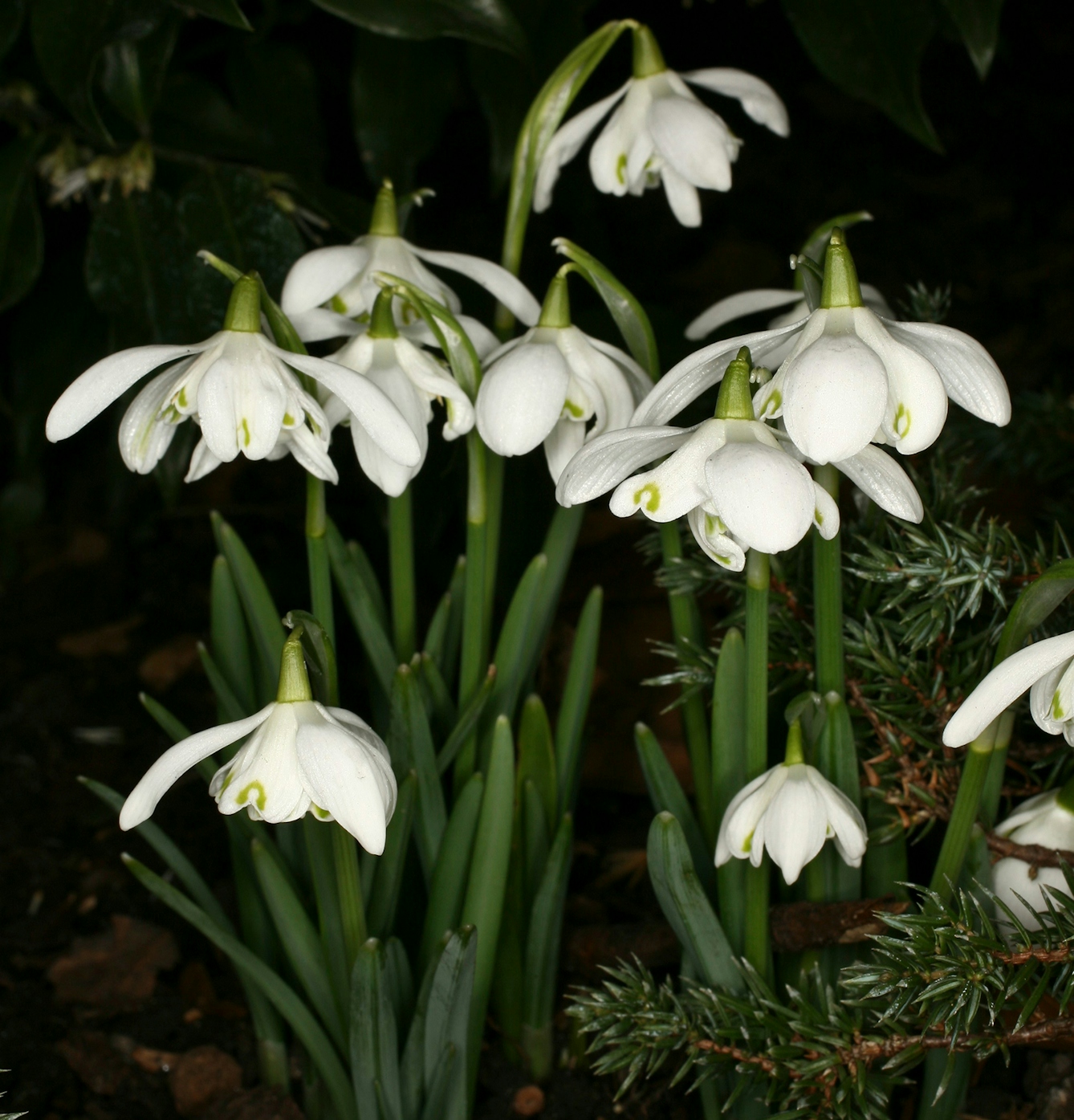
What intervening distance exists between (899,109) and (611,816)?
712mm

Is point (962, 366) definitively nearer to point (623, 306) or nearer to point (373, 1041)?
point (623, 306)

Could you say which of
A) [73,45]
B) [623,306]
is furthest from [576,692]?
[73,45]

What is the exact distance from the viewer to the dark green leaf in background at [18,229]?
1154mm

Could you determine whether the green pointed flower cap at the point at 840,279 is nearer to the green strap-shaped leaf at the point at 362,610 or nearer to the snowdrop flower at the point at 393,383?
the snowdrop flower at the point at 393,383

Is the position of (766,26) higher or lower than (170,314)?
higher

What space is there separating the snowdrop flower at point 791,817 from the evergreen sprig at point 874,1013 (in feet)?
0.18

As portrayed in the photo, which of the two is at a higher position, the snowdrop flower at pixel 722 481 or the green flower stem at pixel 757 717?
the snowdrop flower at pixel 722 481

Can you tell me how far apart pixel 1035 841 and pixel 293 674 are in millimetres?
451

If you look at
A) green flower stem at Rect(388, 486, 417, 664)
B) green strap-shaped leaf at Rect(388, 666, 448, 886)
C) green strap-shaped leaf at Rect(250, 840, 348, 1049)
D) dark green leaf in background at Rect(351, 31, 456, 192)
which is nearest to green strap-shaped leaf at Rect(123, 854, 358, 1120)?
green strap-shaped leaf at Rect(250, 840, 348, 1049)

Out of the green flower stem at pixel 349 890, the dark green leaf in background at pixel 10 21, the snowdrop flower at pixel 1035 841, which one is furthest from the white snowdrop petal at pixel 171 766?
the dark green leaf in background at pixel 10 21

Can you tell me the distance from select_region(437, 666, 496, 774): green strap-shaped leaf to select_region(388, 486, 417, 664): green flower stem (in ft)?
0.30

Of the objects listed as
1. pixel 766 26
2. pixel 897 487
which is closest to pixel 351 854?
pixel 897 487

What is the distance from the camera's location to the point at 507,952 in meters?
0.93

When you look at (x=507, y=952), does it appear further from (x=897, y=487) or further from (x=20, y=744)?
(x=20, y=744)
